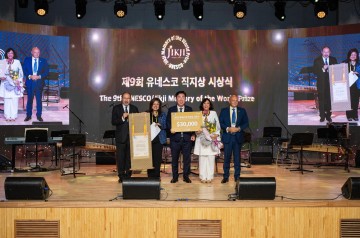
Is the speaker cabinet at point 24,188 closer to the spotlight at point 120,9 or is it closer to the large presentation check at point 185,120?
the large presentation check at point 185,120

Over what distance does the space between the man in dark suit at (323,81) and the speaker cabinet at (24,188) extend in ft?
33.2

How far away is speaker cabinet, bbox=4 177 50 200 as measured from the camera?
5520 millimetres

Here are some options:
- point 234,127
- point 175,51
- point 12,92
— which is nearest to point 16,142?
point 12,92

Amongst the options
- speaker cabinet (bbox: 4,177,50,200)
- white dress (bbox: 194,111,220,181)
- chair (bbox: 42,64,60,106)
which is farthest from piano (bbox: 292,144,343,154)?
chair (bbox: 42,64,60,106)

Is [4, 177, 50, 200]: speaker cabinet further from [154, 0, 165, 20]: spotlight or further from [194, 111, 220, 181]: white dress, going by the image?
[154, 0, 165, 20]: spotlight

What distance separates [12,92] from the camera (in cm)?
1278

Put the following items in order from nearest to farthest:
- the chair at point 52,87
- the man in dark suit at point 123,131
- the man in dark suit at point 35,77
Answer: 1. the man in dark suit at point 123,131
2. the man in dark suit at point 35,77
3. the chair at point 52,87

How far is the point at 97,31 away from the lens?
539 inches

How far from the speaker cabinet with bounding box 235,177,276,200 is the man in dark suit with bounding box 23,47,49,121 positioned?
9.23 m

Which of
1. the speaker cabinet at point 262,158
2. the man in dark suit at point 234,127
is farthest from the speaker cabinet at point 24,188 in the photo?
the speaker cabinet at point 262,158

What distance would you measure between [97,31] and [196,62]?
3.32 metres

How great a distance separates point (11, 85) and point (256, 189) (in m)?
9.56

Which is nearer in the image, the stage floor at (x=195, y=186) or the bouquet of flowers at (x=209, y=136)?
the stage floor at (x=195, y=186)

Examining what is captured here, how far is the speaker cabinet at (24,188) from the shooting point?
5.52m
